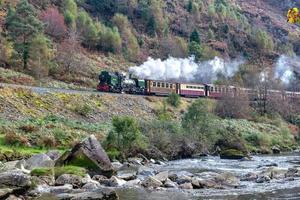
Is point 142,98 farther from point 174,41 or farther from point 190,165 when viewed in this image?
point 174,41

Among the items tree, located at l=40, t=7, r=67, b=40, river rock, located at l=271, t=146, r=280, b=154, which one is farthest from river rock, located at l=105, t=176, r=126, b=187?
tree, located at l=40, t=7, r=67, b=40

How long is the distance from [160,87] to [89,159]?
164 ft

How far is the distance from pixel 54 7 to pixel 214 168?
99494 millimetres

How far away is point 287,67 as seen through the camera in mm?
154500

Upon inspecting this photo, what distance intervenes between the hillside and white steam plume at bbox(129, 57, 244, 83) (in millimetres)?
5088

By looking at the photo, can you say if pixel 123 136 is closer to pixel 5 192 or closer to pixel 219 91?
pixel 5 192

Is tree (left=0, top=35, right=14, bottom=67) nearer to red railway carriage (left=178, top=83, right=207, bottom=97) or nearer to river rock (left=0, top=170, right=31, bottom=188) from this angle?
red railway carriage (left=178, top=83, right=207, bottom=97)

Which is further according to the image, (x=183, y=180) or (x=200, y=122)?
(x=200, y=122)

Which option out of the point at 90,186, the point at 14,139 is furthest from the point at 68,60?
the point at 90,186

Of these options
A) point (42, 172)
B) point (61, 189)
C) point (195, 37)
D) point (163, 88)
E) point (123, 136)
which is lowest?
point (61, 189)

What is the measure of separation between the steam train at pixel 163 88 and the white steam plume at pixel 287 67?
146 ft

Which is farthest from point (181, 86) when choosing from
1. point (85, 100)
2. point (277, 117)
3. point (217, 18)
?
point (217, 18)

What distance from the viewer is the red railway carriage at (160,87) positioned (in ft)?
275

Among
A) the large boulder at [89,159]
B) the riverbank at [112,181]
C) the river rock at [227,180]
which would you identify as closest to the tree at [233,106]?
the riverbank at [112,181]
